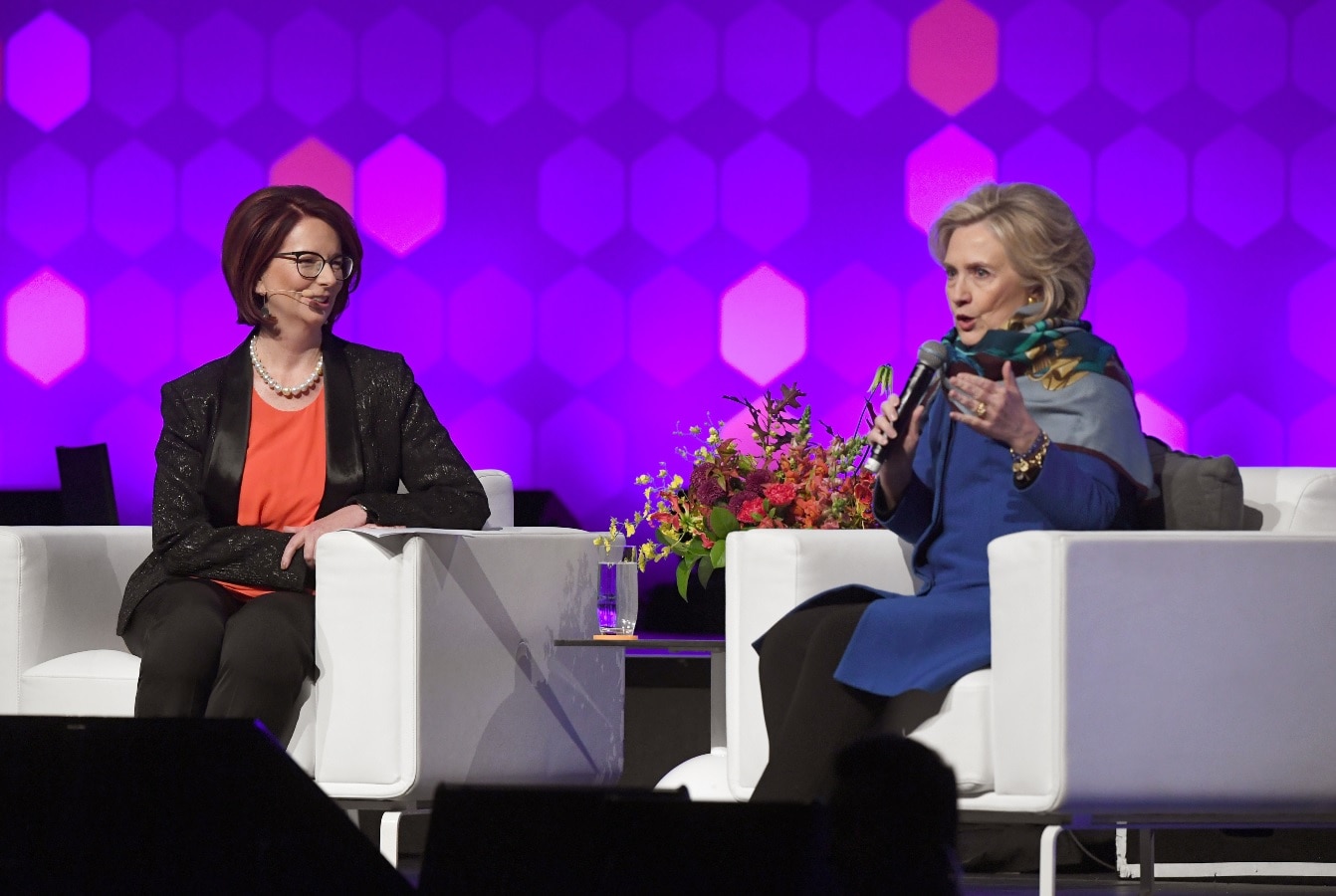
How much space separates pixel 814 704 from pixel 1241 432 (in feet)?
7.48

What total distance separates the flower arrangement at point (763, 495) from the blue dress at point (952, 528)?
0.27 m

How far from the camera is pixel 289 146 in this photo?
177 inches

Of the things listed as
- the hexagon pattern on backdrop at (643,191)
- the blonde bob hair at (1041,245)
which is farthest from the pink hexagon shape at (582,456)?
the blonde bob hair at (1041,245)

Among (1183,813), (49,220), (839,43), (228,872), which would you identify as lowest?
(1183,813)

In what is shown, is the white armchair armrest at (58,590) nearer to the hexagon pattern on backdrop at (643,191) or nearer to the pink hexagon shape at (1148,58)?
the hexagon pattern on backdrop at (643,191)

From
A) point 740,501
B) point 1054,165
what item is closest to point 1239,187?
point 1054,165

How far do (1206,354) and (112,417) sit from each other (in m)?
2.94

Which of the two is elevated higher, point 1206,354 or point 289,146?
point 289,146

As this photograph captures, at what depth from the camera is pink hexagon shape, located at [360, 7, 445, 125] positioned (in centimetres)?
445

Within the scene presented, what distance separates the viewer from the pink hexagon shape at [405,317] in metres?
4.41

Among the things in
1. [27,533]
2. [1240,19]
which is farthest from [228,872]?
[1240,19]

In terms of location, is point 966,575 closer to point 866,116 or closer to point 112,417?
point 866,116

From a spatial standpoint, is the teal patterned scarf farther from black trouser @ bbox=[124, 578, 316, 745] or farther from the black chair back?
the black chair back

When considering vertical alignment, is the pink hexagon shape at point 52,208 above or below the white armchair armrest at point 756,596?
above
